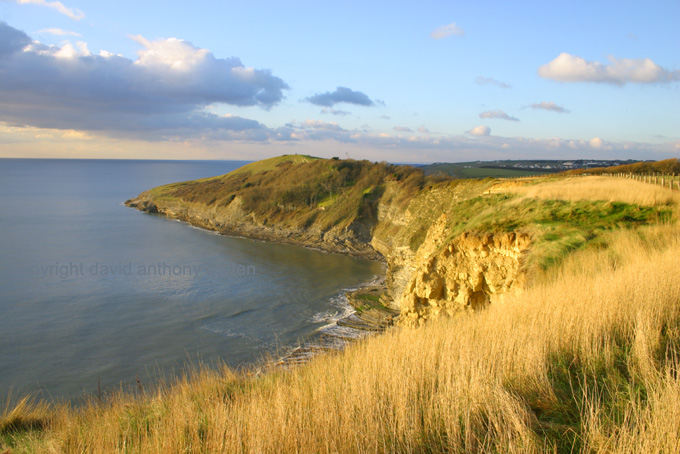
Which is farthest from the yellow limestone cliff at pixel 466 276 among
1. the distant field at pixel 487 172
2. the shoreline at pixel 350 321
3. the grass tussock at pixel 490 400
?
the distant field at pixel 487 172

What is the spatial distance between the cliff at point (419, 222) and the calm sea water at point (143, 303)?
6.97m

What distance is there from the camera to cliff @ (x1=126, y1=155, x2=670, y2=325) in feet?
46.4

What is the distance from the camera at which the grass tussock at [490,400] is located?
3.66m

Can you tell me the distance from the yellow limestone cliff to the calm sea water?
8.45m

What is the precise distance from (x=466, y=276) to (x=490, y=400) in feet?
43.8

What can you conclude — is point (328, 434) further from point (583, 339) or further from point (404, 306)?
point (404, 306)

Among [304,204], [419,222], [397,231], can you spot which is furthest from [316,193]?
[419,222]

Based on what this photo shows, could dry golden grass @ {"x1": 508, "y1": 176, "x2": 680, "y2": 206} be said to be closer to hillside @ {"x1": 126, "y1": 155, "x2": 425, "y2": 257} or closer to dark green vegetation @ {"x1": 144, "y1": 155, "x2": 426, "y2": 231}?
hillside @ {"x1": 126, "y1": 155, "x2": 425, "y2": 257}

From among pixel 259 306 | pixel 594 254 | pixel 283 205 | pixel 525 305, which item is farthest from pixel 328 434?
pixel 283 205

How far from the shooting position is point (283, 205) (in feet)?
228

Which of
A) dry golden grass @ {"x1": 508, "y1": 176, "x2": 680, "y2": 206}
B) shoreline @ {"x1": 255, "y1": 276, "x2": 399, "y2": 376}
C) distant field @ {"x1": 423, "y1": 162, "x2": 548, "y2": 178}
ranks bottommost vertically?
Answer: shoreline @ {"x1": 255, "y1": 276, "x2": 399, "y2": 376}

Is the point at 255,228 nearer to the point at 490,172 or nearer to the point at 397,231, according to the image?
the point at 397,231

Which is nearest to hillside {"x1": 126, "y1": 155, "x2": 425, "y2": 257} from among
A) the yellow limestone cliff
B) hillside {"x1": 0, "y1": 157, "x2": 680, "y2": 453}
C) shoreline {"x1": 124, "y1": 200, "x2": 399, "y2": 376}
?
shoreline {"x1": 124, "y1": 200, "x2": 399, "y2": 376}

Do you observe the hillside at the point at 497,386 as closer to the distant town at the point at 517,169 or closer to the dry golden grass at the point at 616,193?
the dry golden grass at the point at 616,193
